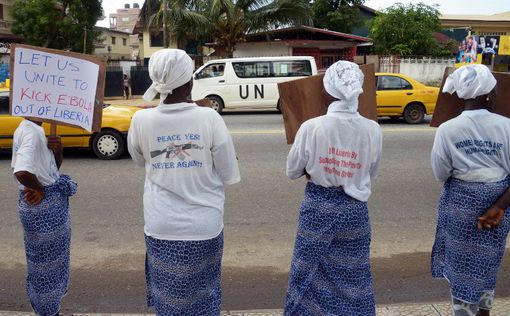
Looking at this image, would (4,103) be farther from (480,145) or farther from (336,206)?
(480,145)

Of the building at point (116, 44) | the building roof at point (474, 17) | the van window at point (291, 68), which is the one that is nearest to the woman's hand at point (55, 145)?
the van window at point (291, 68)

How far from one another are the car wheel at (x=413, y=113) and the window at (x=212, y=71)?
6.23 m

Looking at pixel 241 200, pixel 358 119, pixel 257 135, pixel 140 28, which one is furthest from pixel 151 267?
pixel 140 28

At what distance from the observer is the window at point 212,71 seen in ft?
55.2

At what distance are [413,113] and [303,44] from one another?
12.9 m

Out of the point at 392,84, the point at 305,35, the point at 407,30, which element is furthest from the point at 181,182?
the point at 407,30

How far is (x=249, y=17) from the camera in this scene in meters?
22.2

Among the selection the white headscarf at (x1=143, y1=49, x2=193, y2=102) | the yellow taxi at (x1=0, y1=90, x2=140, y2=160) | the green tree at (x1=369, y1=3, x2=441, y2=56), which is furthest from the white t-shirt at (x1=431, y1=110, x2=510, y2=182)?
the green tree at (x1=369, y1=3, x2=441, y2=56)

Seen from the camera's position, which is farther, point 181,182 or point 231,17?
point 231,17

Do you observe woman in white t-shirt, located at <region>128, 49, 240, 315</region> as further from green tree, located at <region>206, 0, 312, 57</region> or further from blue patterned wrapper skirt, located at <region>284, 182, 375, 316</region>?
green tree, located at <region>206, 0, 312, 57</region>

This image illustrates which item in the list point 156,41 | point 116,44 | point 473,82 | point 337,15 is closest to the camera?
point 473,82

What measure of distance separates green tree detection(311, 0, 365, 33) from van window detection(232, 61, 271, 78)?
1636 centimetres

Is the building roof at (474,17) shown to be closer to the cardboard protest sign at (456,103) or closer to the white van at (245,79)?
the white van at (245,79)

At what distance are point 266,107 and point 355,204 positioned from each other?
47.2 feet
